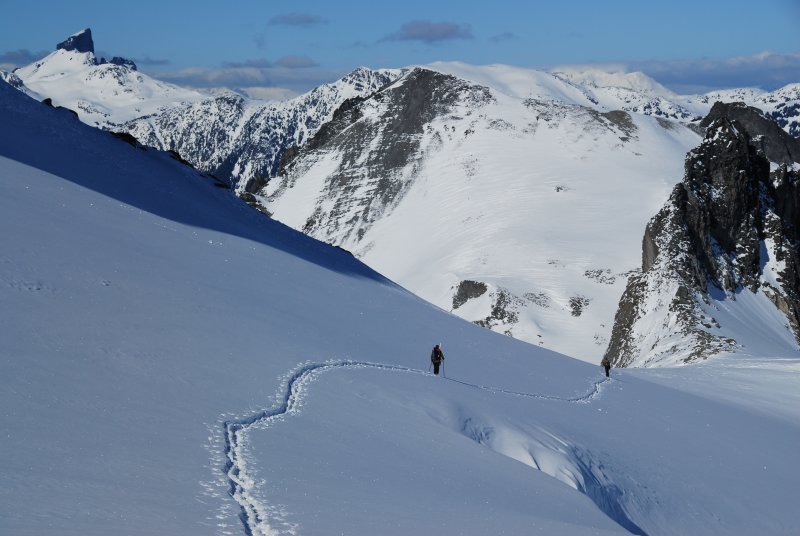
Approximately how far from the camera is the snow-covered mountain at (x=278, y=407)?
15539 mm

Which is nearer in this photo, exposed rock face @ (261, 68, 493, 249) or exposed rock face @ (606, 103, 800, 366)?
exposed rock face @ (606, 103, 800, 366)

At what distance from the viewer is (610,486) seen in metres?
26.0

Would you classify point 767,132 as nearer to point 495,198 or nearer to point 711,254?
point 495,198

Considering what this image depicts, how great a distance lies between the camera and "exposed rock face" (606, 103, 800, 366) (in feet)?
289

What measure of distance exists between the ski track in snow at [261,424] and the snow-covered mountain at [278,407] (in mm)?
69

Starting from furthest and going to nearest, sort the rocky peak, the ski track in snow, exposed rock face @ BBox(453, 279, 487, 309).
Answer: the rocky peak < exposed rock face @ BBox(453, 279, 487, 309) < the ski track in snow

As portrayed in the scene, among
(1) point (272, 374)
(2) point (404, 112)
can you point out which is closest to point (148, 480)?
(1) point (272, 374)

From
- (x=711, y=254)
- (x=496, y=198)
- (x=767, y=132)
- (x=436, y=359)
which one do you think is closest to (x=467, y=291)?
(x=711, y=254)

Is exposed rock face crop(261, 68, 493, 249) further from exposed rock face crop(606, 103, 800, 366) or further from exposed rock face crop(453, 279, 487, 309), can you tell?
exposed rock face crop(606, 103, 800, 366)

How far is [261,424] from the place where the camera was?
20.3 metres

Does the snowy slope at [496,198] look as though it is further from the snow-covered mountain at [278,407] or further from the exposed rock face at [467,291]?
the snow-covered mountain at [278,407]

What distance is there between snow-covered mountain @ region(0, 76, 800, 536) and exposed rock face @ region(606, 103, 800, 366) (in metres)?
37.2

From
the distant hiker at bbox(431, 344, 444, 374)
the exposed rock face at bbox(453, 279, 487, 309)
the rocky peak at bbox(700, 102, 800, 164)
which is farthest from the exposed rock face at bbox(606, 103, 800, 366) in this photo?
the distant hiker at bbox(431, 344, 444, 374)

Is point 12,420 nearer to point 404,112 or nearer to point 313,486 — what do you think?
point 313,486
